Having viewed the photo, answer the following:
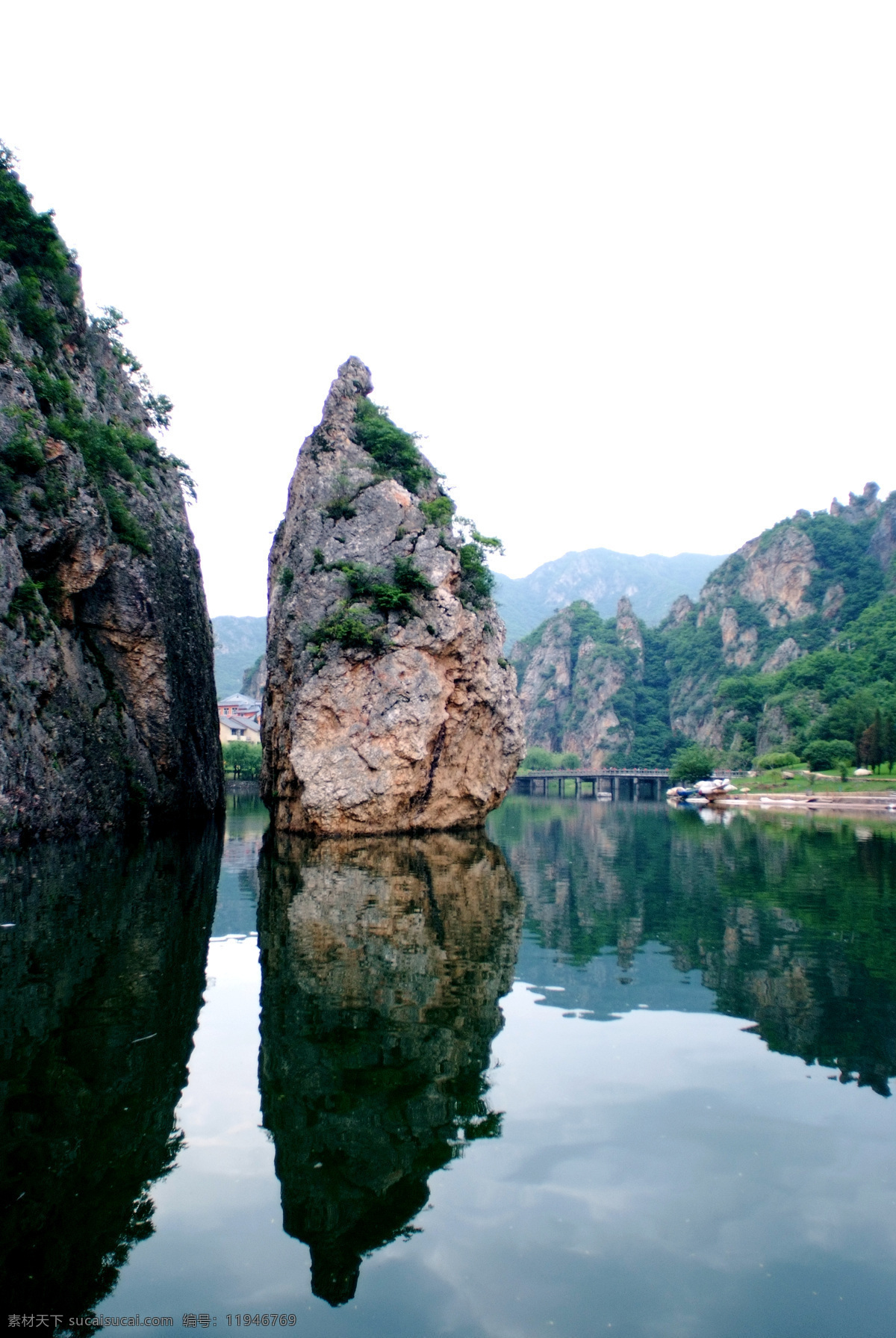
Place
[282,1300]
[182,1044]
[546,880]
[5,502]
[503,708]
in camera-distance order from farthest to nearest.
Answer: [503,708] → [5,502] → [546,880] → [182,1044] → [282,1300]

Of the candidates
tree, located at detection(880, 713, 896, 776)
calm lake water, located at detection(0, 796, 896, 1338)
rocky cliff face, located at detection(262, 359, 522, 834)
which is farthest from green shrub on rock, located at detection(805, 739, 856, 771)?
calm lake water, located at detection(0, 796, 896, 1338)

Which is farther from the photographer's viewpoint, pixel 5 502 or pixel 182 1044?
pixel 5 502

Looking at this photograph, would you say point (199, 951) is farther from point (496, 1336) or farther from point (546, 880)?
point (546, 880)

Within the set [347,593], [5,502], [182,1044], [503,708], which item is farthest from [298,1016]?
[503,708]

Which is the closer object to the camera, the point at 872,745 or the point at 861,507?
the point at 872,745

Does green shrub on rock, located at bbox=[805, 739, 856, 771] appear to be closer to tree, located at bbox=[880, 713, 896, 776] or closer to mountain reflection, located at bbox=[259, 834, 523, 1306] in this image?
tree, located at bbox=[880, 713, 896, 776]

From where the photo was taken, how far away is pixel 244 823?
47.3 meters

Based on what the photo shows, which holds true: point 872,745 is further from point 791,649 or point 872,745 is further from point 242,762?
point 791,649

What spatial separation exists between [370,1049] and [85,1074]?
321 centimetres

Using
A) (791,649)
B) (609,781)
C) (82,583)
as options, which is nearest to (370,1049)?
(82,583)

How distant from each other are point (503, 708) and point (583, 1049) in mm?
35385

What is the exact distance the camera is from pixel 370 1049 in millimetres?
10039

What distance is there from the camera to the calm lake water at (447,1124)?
5.91 m

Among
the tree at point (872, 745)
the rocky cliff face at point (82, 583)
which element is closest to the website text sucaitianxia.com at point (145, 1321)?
the rocky cliff face at point (82, 583)
